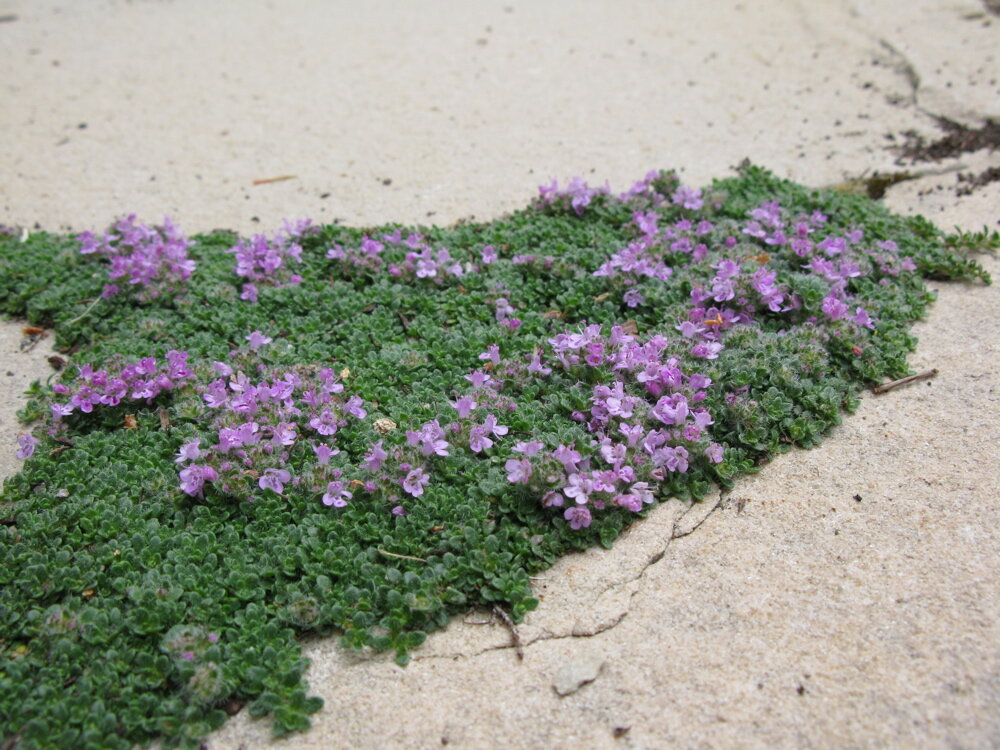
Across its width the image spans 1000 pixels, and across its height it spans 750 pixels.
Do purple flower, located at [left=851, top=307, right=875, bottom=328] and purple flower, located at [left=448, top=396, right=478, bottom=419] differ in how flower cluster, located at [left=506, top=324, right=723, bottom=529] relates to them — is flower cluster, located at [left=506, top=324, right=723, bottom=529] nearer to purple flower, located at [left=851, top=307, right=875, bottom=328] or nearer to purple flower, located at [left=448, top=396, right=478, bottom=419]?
purple flower, located at [left=448, top=396, right=478, bottom=419]

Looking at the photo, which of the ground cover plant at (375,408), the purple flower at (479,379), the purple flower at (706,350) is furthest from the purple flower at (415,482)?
the purple flower at (706,350)

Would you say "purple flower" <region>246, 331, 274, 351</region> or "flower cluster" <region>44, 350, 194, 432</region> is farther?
"purple flower" <region>246, 331, 274, 351</region>

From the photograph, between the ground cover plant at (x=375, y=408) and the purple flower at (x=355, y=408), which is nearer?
the ground cover plant at (x=375, y=408)

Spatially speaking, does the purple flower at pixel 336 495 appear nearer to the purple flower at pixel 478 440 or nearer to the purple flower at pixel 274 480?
the purple flower at pixel 274 480

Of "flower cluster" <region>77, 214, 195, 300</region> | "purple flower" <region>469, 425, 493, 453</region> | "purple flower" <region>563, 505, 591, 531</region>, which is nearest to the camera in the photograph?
"purple flower" <region>563, 505, 591, 531</region>

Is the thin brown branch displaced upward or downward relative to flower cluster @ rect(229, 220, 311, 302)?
downward

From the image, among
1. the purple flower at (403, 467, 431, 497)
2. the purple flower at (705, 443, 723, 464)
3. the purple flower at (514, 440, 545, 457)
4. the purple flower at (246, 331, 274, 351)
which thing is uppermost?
the purple flower at (514, 440, 545, 457)

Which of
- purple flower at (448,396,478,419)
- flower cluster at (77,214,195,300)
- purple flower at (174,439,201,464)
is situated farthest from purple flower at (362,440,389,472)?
flower cluster at (77,214,195,300)
